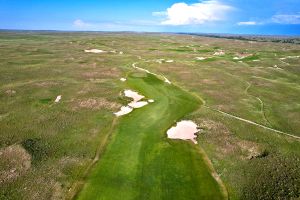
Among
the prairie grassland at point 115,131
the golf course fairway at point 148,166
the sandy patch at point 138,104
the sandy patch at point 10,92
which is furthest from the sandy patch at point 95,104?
the sandy patch at point 10,92

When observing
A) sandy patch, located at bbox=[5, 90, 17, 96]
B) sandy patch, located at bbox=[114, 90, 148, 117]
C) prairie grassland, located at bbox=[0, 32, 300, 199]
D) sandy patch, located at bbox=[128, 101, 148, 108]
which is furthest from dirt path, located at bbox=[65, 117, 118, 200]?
sandy patch, located at bbox=[5, 90, 17, 96]

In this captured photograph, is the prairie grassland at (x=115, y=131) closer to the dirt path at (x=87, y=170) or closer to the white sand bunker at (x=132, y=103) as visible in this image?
the dirt path at (x=87, y=170)

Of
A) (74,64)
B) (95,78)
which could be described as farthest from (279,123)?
(74,64)

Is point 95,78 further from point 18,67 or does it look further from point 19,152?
point 19,152

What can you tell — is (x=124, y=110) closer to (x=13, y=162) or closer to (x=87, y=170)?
(x=87, y=170)

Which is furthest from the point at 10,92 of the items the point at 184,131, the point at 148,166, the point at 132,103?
the point at 148,166

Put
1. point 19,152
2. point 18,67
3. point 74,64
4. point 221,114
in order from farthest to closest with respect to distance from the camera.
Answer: point 74,64 < point 18,67 < point 221,114 < point 19,152

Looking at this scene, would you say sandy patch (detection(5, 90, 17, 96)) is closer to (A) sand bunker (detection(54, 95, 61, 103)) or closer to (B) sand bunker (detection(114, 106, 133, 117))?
(A) sand bunker (detection(54, 95, 61, 103))
